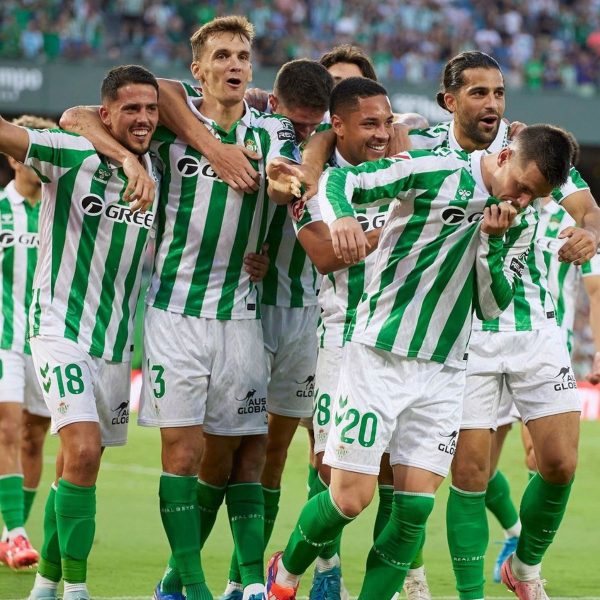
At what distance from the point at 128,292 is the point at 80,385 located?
1.82 ft

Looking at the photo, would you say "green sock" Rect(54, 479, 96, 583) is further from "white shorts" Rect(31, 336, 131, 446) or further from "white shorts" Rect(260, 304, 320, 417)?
"white shorts" Rect(260, 304, 320, 417)

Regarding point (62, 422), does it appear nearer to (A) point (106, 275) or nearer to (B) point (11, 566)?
(A) point (106, 275)

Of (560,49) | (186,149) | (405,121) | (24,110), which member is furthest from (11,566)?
(560,49)

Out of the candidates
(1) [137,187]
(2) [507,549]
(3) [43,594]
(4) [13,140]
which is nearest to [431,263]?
(1) [137,187]

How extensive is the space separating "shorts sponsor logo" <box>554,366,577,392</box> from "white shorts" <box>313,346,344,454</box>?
3.66 ft

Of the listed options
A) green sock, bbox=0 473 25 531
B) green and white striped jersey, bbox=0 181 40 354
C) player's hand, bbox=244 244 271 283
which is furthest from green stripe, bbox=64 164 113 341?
green and white striped jersey, bbox=0 181 40 354

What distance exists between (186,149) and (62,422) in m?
1.42

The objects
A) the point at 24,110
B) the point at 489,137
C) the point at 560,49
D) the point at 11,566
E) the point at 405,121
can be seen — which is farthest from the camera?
the point at 560,49

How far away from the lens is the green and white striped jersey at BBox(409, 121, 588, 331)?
253 inches

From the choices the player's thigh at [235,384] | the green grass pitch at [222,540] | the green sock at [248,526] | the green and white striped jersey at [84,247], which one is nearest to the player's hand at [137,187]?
the green and white striped jersey at [84,247]

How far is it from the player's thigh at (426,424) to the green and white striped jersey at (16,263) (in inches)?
139

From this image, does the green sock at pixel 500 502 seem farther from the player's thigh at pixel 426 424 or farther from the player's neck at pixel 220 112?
the player's neck at pixel 220 112


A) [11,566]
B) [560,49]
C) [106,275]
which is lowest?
[11,566]

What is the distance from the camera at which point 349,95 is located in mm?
5871
